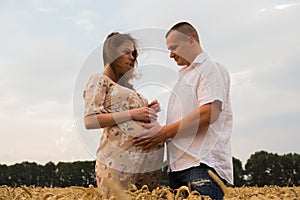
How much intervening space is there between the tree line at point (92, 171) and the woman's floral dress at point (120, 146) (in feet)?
75.9

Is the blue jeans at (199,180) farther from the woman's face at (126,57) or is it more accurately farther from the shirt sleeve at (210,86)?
the woman's face at (126,57)

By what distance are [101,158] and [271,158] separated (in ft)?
91.2

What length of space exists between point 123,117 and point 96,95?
0.26 metres

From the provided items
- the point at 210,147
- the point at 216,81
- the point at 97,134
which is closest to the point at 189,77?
the point at 216,81

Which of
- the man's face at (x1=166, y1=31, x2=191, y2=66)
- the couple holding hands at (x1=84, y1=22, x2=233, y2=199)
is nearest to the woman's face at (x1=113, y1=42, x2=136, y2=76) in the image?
the couple holding hands at (x1=84, y1=22, x2=233, y2=199)

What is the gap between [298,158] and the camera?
2980cm

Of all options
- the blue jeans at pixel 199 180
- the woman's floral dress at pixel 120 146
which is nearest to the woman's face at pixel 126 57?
the woman's floral dress at pixel 120 146

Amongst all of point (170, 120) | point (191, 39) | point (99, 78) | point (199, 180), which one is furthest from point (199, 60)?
point (199, 180)

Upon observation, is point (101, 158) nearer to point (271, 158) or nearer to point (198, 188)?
point (198, 188)

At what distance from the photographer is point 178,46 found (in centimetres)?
325

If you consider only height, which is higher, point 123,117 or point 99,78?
point 99,78

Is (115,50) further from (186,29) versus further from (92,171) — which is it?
(92,171)

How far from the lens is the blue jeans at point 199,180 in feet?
9.50

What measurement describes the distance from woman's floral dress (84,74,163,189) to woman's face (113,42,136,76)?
0.44 ft
